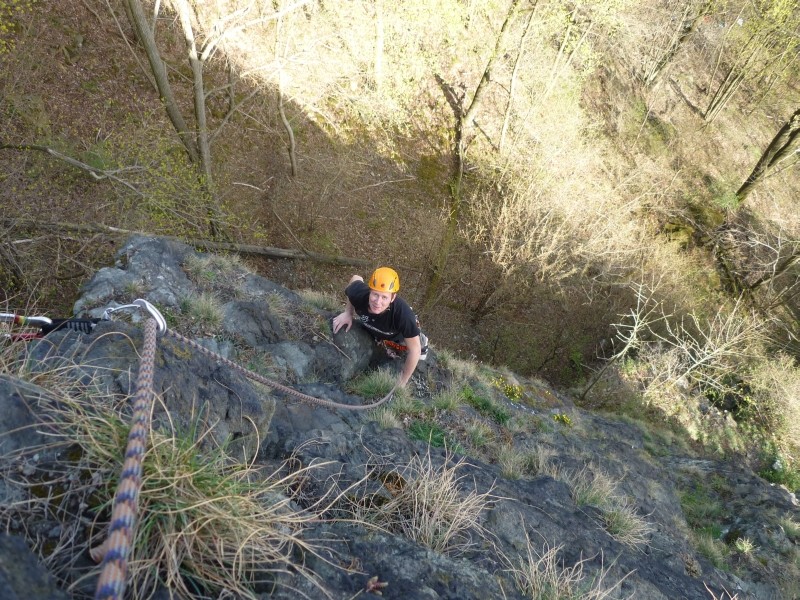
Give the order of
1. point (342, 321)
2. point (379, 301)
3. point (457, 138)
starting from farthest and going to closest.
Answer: point (457, 138)
point (342, 321)
point (379, 301)

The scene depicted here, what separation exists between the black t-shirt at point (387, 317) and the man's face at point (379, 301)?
0.49 ft

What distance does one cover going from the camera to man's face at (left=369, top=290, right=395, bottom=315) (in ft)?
16.6

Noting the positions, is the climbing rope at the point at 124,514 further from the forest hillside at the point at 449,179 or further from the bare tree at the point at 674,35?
the bare tree at the point at 674,35

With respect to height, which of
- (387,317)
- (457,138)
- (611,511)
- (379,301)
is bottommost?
(457,138)

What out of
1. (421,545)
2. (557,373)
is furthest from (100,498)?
(557,373)

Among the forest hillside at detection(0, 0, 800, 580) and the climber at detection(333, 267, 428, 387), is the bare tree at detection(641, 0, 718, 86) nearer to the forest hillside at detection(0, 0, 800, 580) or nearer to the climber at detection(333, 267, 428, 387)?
the forest hillside at detection(0, 0, 800, 580)

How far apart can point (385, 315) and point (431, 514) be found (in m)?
2.96

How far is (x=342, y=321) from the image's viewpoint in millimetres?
5855

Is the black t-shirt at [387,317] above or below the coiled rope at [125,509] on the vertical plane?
below

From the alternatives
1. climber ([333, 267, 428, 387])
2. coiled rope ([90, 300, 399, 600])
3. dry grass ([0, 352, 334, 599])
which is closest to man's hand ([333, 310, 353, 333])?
climber ([333, 267, 428, 387])

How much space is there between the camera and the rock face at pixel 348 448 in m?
2.13

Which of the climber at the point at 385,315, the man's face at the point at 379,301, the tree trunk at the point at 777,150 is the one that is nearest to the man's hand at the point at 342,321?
the climber at the point at 385,315

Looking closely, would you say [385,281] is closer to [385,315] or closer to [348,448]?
[385,315]

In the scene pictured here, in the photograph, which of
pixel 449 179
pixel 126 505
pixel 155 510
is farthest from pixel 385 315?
pixel 449 179
